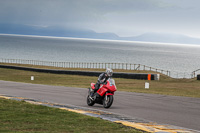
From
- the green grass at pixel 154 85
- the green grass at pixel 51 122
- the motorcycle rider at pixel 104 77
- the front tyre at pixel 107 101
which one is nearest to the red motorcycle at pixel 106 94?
the front tyre at pixel 107 101

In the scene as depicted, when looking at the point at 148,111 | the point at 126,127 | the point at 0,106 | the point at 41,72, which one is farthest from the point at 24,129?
the point at 41,72

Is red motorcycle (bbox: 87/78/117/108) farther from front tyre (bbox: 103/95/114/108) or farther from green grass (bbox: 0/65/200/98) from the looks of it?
green grass (bbox: 0/65/200/98)

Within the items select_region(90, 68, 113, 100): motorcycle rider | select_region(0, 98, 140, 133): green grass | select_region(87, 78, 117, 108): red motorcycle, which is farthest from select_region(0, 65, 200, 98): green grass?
select_region(0, 98, 140, 133): green grass

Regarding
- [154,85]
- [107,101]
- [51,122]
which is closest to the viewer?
[51,122]

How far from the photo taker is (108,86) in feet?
42.9

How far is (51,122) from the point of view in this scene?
369 inches

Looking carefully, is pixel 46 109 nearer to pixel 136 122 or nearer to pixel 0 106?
pixel 0 106

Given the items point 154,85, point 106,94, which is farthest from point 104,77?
point 154,85

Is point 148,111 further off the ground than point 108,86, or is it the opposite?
point 108,86

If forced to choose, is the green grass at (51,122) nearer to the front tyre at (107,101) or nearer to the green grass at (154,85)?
the front tyre at (107,101)

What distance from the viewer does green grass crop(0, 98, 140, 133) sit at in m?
8.29

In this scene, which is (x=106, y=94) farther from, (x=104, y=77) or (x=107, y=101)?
(x=104, y=77)

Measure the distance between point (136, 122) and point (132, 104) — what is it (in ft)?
17.0

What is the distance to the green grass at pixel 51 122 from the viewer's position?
326 inches
